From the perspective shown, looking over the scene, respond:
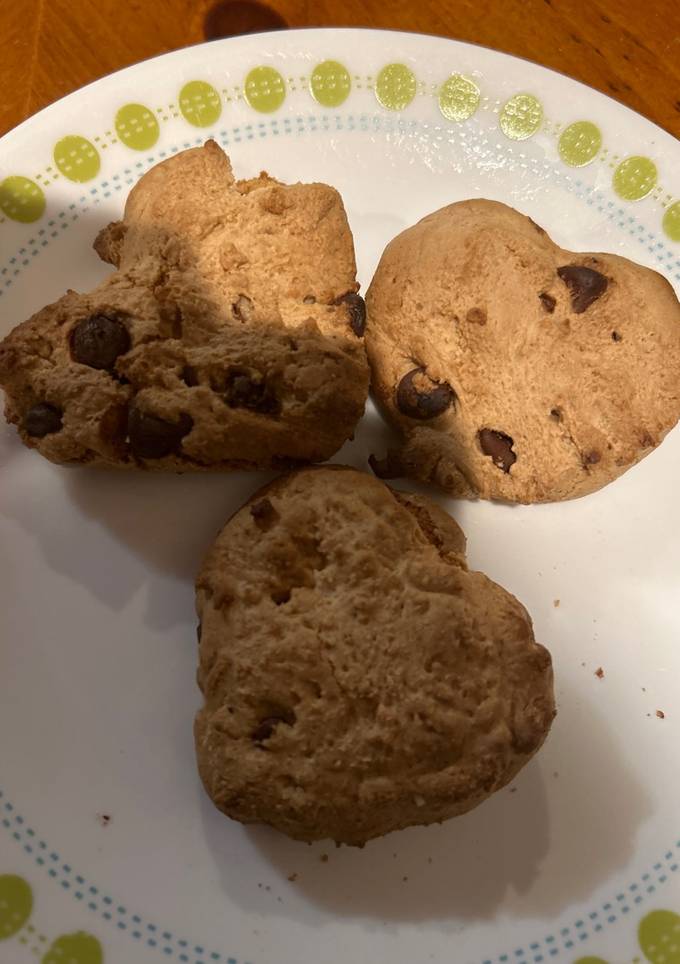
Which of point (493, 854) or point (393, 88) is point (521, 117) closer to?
point (393, 88)

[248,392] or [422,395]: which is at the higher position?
[422,395]

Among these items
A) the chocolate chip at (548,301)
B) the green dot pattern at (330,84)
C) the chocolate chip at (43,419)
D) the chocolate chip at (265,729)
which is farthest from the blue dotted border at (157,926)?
the green dot pattern at (330,84)

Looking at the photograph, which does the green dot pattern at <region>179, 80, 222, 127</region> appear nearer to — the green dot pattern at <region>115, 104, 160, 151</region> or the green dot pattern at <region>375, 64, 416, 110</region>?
the green dot pattern at <region>115, 104, 160, 151</region>

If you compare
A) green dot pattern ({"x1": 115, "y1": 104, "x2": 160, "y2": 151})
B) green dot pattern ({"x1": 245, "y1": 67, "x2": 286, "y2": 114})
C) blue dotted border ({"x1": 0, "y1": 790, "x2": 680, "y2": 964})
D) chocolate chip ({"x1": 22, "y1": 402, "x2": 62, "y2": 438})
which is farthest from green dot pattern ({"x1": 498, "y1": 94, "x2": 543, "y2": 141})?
blue dotted border ({"x1": 0, "y1": 790, "x2": 680, "y2": 964})

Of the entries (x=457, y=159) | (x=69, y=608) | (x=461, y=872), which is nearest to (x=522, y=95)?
(x=457, y=159)

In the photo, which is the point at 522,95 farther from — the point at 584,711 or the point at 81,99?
the point at 584,711

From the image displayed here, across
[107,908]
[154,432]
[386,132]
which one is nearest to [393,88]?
[386,132]
